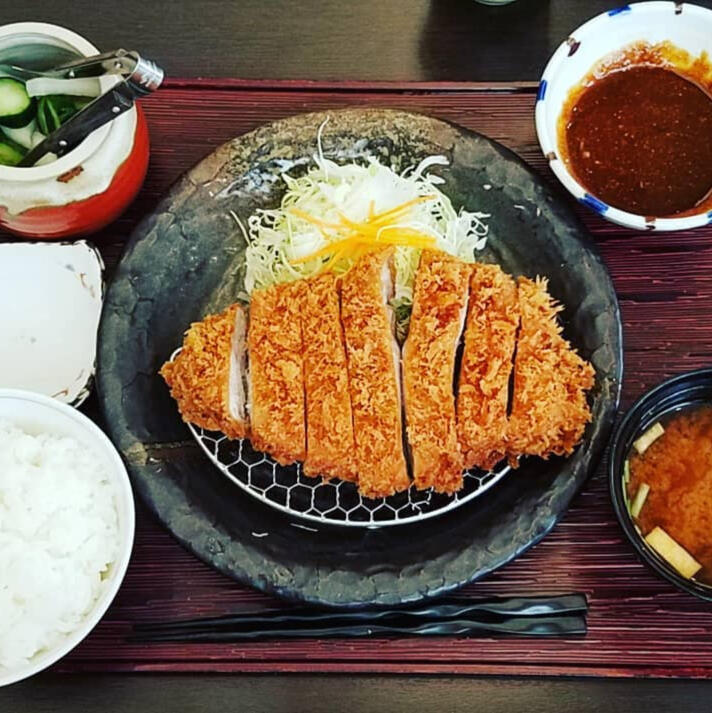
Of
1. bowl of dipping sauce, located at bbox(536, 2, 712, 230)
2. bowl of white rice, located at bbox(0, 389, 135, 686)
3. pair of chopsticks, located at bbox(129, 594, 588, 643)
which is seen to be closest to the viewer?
bowl of white rice, located at bbox(0, 389, 135, 686)

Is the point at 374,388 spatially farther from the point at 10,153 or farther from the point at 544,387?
the point at 10,153

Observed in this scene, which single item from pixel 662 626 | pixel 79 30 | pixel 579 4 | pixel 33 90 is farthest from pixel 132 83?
pixel 662 626

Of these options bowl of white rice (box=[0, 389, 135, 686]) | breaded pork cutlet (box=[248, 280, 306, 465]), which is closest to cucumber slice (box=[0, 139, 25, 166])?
bowl of white rice (box=[0, 389, 135, 686])

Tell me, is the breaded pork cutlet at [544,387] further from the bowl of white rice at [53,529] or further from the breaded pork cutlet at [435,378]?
the bowl of white rice at [53,529]

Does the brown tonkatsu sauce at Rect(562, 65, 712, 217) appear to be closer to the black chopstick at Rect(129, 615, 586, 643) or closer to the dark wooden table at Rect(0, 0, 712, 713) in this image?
the dark wooden table at Rect(0, 0, 712, 713)

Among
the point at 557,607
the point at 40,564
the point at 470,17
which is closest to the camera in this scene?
the point at 40,564

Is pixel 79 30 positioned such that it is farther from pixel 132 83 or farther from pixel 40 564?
pixel 40 564
